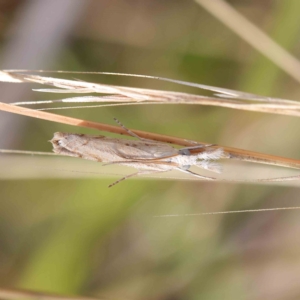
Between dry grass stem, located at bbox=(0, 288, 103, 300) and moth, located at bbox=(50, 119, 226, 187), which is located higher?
moth, located at bbox=(50, 119, 226, 187)

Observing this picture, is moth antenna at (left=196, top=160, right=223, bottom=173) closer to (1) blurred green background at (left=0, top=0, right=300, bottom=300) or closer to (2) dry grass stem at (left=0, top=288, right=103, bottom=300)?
(1) blurred green background at (left=0, top=0, right=300, bottom=300)

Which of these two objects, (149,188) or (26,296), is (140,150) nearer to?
(149,188)

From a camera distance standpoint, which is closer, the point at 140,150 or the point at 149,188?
the point at 140,150

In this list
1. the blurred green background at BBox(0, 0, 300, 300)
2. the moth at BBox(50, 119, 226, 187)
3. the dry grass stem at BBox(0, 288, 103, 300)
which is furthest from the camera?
the blurred green background at BBox(0, 0, 300, 300)

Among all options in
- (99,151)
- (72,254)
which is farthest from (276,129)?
(72,254)

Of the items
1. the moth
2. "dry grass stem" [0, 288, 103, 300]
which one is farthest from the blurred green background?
the moth

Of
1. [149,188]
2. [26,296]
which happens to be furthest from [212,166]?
[26,296]
